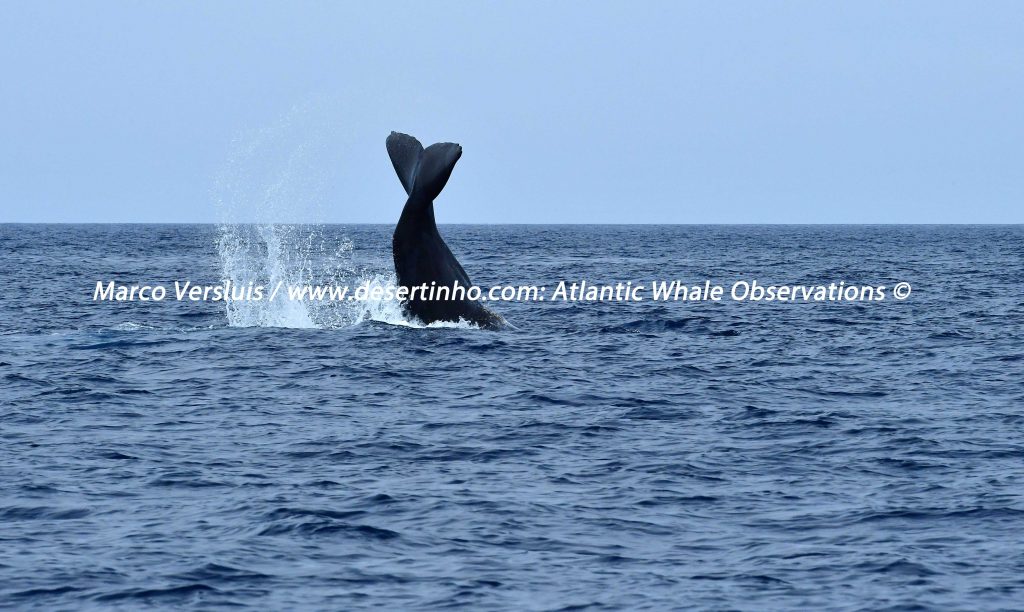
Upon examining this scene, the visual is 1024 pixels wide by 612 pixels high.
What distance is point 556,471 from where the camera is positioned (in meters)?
13.7

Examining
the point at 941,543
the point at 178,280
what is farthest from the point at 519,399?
the point at 178,280

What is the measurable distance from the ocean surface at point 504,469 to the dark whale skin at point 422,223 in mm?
1198

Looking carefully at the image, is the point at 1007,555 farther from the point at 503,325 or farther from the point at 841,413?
the point at 503,325

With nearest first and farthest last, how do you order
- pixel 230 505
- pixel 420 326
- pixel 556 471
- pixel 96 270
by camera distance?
pixel 230 505, pixel 556 471, pixel 420 326, pixel 96 270

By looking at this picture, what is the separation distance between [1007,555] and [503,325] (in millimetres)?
16136

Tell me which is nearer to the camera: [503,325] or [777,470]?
[777,470]

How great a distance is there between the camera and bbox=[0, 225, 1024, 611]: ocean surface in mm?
10109
